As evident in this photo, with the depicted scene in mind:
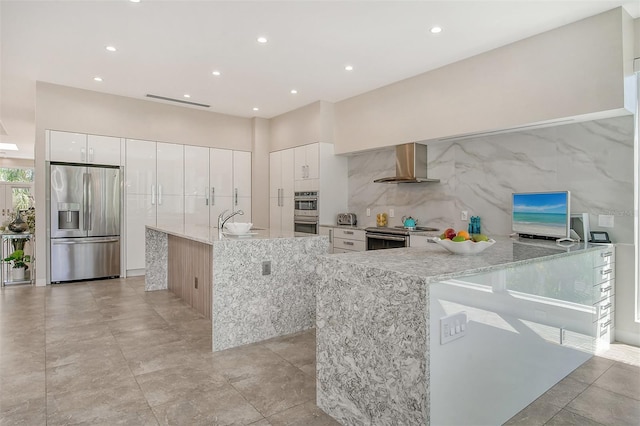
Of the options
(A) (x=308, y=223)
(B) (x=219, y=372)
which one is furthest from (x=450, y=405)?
(A) (x=308, y=223)

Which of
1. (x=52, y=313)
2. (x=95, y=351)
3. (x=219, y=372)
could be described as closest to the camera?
(x=219, y=372)

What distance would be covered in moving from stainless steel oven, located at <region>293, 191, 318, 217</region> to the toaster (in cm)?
39

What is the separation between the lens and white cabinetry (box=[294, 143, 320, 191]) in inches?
232

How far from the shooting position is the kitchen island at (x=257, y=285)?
2951mm

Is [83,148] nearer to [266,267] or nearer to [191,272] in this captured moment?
[191,272]

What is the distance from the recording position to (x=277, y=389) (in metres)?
2.32

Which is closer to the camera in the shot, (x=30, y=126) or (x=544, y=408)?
(x=544, y=408)

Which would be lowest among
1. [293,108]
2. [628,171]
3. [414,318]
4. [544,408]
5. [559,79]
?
[544,408]

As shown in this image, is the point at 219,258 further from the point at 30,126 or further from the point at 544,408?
the point at 30,126

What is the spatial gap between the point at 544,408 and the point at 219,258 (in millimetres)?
2360

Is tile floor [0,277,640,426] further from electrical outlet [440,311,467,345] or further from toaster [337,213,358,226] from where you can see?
toaster [337,213,358,226]

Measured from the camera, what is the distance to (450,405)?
1.59m

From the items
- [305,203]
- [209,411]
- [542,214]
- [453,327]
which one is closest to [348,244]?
[305,203]

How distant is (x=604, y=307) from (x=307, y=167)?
424 cm
